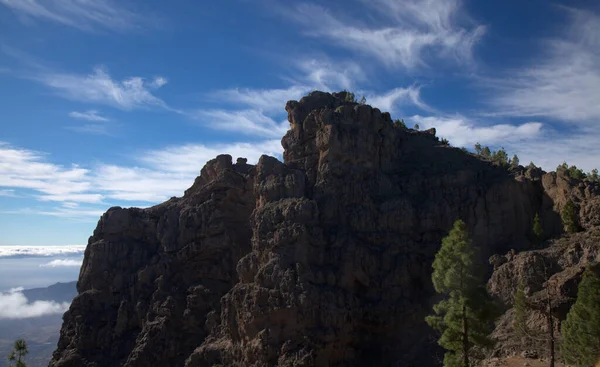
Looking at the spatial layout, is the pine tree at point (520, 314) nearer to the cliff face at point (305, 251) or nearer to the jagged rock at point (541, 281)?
the jagged rock at point (541, 281)

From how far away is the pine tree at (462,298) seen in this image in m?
34.2

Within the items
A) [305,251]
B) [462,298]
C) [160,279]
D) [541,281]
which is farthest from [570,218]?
[160,279]

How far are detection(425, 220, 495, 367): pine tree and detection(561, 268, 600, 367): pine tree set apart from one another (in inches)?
238

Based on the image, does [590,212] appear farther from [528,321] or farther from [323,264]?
[323,264]

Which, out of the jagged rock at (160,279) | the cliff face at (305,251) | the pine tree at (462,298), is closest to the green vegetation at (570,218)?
the cliff face at (305,251)

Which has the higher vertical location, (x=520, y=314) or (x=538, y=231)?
(x=538, y=231)

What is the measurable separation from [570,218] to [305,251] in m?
29.2

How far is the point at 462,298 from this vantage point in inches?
1347

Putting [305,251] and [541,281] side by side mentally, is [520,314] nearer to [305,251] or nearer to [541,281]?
[541,281]

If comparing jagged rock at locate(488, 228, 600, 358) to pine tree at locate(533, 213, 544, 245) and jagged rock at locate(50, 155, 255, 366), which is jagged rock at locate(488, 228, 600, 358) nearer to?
pine tree at locate(533, 213, 544, 245)

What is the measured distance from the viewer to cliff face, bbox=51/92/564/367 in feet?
190

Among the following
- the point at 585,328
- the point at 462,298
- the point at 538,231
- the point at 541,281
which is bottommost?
the point at 585,328

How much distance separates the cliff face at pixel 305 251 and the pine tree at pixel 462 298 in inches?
784

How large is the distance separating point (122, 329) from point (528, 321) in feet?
179
